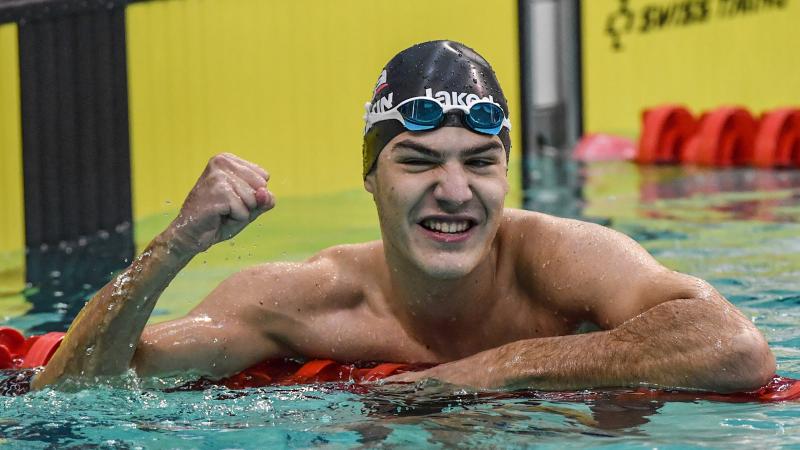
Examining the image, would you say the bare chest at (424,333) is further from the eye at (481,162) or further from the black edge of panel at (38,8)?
the black edge of panel at (38,8)

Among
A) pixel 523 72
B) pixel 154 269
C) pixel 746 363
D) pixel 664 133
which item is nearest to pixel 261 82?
pixel 523 72

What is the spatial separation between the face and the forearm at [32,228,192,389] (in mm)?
577

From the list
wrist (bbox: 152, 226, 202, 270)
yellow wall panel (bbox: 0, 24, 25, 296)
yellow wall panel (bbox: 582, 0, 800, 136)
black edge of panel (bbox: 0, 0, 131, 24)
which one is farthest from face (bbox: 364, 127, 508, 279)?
yellow wall panel (bbox: 582, 0, 800, 136)

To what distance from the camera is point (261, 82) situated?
26.9ft

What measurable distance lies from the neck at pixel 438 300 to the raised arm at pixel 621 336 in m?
0.14

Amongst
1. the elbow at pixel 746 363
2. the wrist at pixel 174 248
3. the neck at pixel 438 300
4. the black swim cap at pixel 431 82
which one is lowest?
the elbow at pixel 746 363

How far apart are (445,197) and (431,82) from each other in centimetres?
38

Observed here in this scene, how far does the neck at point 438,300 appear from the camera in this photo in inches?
147

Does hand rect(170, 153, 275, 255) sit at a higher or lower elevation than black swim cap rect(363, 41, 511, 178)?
lower

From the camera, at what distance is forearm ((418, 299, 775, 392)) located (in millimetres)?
3293

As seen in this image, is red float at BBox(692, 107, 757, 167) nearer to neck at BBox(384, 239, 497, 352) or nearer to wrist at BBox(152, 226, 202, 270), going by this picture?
neck at BBox(384, 239, 497, 352)

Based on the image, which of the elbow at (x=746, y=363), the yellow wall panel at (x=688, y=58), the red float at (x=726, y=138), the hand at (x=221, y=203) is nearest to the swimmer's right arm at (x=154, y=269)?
the hand at (x=221, y=203)

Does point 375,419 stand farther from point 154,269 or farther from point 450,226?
point 154,269

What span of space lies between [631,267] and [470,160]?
1.70 feet
